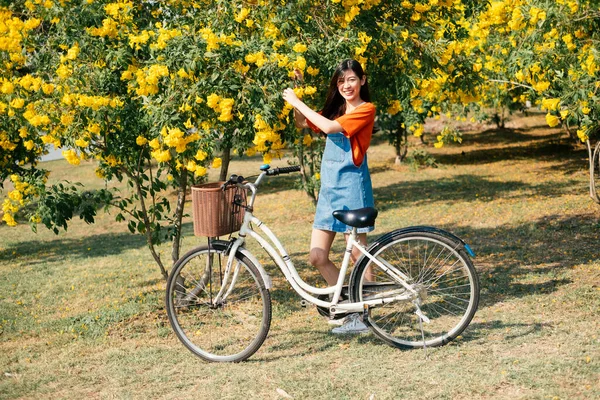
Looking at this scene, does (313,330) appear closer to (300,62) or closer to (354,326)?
(354,326)

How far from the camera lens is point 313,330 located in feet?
15.7

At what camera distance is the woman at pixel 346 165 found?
410 centimetres

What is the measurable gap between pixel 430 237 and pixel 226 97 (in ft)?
5.12

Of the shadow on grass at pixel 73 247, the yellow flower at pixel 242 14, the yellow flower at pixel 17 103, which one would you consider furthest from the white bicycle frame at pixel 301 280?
the shadow on grass at pixel 73 247

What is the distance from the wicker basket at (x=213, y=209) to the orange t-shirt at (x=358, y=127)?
0.76m

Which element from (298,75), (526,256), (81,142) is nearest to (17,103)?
(81,142)

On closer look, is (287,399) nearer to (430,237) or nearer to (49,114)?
(430,237)

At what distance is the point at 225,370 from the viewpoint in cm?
403

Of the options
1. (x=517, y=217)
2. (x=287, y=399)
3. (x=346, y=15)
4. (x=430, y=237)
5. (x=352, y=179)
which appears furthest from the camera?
(x=517, y=217)

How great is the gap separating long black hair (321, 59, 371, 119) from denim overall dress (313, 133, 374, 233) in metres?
0.26

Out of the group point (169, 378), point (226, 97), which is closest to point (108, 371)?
point (169, 378)

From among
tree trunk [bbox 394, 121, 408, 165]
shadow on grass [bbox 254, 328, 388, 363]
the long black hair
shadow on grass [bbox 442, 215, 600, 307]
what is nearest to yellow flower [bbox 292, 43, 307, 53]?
the long black hair

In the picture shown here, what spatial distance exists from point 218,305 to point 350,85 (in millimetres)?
1640

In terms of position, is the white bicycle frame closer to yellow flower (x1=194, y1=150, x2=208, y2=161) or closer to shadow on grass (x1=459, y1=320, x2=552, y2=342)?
yellow flower (x1=194, y1=150, x2=208, y2=161)
